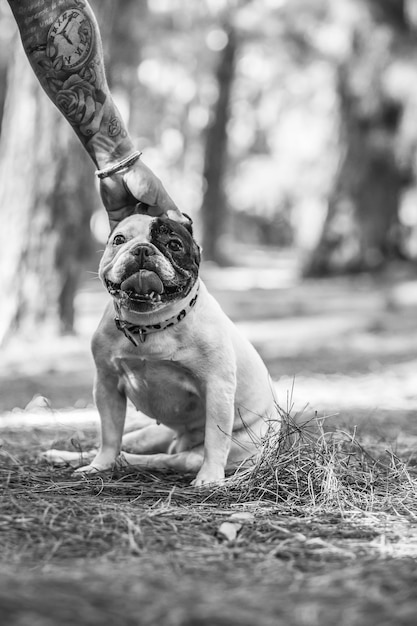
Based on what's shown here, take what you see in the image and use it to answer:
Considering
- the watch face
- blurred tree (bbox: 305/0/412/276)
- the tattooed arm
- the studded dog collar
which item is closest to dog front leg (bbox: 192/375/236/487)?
the studded dog collar

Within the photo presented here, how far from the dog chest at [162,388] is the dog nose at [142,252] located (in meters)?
0.42

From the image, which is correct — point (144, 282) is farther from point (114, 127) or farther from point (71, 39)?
point (71, 39)

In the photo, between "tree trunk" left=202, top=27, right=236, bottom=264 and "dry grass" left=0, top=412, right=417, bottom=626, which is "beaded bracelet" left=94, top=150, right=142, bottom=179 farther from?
"tree trunk" left=202, top=27, right=236, bottom=264

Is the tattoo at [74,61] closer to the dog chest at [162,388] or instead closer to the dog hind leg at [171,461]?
the dog chest at [162,388]

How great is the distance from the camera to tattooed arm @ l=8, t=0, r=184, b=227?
3594 mm

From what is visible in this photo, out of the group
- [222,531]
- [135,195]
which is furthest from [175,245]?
[222,531]

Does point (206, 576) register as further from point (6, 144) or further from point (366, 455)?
point (6, 144)

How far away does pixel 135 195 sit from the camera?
3.37 meters

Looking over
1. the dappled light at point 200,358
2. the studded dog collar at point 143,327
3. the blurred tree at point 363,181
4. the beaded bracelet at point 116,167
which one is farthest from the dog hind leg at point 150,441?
the blurred tree at point 363,181

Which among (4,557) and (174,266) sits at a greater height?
(174,266)

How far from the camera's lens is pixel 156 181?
3414 mm

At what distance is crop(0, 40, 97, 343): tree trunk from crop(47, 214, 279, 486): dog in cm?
394

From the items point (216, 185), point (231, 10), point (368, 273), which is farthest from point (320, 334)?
point (216, 185)

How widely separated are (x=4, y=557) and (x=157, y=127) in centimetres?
2702
